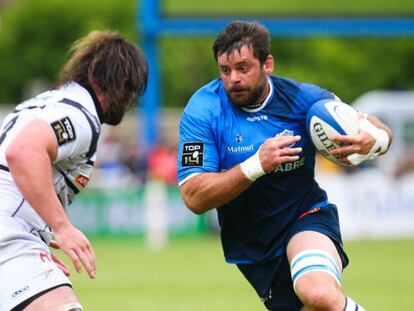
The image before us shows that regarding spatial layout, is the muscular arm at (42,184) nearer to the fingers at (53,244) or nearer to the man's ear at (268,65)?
the fingers at (53,244)

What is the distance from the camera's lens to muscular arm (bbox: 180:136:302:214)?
639cm

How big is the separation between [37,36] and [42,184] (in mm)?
37828

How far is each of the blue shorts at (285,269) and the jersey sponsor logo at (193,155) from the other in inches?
29.1

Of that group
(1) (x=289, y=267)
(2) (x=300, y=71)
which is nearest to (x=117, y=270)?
(1) (x=289, y=267)

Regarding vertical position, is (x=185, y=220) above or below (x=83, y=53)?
below

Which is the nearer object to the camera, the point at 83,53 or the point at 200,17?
the point at 83,53

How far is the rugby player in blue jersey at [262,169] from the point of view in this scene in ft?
21.3

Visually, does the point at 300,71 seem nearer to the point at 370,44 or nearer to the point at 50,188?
the point at 370,44

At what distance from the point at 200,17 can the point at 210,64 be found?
2366 cm

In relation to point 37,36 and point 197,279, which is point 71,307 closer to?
point 197,279

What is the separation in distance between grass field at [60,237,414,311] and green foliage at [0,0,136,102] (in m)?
22.0

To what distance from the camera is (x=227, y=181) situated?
21.3ft

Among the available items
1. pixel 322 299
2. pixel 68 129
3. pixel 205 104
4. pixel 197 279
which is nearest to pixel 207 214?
pixel 197 279

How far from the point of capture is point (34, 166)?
5.55 metres
